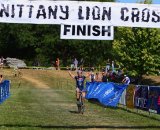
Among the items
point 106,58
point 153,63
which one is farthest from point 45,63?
point 153,63

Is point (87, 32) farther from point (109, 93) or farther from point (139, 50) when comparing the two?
point (139, 50)

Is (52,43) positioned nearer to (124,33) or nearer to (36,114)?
(124,33)

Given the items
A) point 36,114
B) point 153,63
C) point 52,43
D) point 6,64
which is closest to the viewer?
point 36,114

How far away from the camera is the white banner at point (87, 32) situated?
594 inches

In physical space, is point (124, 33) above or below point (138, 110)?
above

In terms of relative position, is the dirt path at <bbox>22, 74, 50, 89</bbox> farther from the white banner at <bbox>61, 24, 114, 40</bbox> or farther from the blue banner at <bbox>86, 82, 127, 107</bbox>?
the white banner at <bbox>61, 24, 114, 40</bbox>

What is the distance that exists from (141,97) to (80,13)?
9316 millimetres

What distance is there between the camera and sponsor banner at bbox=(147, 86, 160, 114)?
21105 mm

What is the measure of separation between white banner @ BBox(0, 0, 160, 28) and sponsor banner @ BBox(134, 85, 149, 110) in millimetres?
7595

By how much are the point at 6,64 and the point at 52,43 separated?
9.52 metres

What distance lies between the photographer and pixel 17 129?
50.9 feet

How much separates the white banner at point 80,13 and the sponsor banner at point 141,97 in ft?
24.9

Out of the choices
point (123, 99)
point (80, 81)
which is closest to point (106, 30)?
point (80, 81)

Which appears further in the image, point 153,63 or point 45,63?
point 45,63
